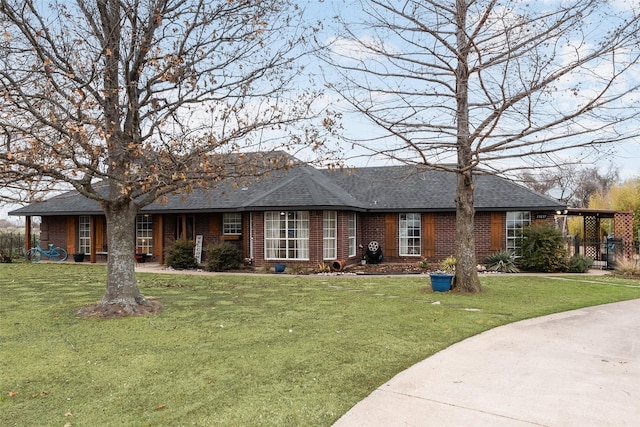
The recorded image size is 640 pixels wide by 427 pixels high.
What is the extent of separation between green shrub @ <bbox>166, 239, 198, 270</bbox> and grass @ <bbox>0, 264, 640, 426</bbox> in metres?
5.68

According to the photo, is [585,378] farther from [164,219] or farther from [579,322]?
[164,219]

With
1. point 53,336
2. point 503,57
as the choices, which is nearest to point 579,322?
point 503,57

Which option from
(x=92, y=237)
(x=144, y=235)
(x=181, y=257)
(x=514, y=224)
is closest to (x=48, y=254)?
(x=92, y=237)

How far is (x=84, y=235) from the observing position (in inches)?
860

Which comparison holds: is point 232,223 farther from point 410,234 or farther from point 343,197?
point 410,234

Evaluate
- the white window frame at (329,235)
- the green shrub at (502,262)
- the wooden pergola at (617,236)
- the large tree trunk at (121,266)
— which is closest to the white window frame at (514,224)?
the green shrub at (502,262)

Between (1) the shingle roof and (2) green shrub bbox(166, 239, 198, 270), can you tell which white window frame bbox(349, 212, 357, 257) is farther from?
(2) green shrub bbox(166, 239, 198, 270)

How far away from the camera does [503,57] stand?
10047 mm

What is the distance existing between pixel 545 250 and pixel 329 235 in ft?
24.7

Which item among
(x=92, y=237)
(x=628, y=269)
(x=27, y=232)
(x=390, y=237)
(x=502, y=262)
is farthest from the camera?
(x=27, y=232)

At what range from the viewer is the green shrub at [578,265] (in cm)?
1636

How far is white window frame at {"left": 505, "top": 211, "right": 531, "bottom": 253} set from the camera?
60.5ft

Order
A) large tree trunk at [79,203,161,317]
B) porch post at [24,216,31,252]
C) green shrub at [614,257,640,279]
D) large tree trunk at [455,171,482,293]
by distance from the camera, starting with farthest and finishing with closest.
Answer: porch post at [24,216,31,252] → green shrub at [614,257,640,279] → large tree trunk at [455,171,482,293] → large tree trunk at [79,203,161,317]

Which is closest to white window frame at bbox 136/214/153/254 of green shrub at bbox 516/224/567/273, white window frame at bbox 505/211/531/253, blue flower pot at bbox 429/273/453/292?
blue flower pot at bbox 429/273/453/292
